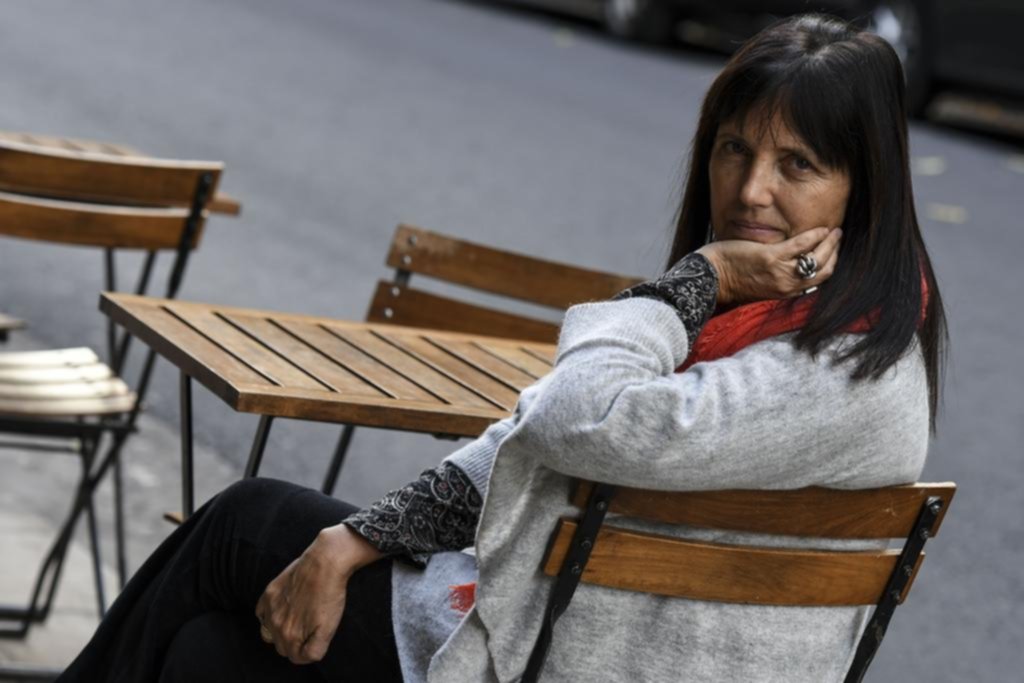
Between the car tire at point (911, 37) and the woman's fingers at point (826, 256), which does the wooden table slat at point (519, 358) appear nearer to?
the woman's fingers at point (826, 256)

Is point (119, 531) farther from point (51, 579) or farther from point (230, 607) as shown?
point (230, 607)

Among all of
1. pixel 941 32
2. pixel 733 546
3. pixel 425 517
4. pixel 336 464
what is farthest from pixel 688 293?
pixel 941 32

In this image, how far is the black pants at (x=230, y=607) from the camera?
2.50m

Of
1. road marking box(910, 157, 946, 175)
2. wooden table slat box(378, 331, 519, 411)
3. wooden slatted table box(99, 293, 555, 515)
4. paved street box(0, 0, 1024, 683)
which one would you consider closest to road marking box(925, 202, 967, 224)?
paved street box(0, 0, 1024, 683)

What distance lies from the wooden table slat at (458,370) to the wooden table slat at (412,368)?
18 millimetres

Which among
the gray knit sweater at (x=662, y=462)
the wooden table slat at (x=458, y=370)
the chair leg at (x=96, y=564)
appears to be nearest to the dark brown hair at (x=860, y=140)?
the gray knit sweater at (x=662, y=462)

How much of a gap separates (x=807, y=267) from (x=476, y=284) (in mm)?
1621

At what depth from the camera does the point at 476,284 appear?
3.98 metres

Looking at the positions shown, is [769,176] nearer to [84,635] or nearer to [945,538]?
[84,635]

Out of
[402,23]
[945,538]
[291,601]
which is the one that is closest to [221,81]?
[402,23]

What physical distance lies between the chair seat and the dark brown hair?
5.57 ft

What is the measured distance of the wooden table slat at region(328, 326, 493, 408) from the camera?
10.1 feet

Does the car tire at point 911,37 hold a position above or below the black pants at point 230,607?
below

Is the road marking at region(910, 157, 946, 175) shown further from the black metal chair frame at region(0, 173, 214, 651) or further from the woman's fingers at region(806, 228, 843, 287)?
the woman's fingers at region(806, 228, 843, 287)
